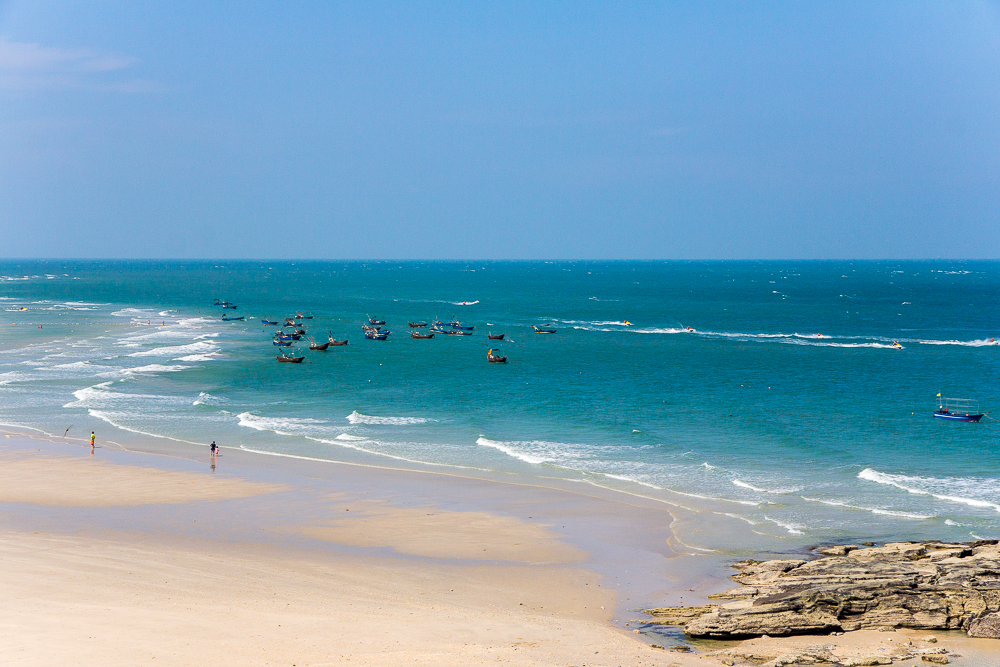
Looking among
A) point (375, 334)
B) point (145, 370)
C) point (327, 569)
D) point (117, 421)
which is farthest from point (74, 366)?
point (327, 569)

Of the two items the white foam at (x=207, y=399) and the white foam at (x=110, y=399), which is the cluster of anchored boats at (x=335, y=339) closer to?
the white foam at (x=207, y=399)

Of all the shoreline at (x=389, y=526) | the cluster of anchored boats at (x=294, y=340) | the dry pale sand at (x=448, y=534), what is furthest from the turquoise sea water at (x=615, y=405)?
the dry pale sand at (x=448, y=534)

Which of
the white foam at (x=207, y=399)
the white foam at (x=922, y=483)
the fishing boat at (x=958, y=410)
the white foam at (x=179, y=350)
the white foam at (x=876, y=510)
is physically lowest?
the white foam at (x=876, y=510)

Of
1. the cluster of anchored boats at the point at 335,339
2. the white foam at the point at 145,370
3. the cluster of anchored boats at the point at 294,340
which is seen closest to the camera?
the white foam at the point at 145,370

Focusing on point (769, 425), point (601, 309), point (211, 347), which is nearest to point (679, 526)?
point (769, 425)

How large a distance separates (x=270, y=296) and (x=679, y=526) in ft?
575

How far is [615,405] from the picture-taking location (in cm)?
5688

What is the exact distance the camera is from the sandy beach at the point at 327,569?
63.9 feet

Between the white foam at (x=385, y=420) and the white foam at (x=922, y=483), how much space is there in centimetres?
2547

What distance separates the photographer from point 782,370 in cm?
7394

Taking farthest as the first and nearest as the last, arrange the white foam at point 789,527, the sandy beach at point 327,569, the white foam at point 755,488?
the white foam at point 755,488 < the white foam at point 789,527 < the sandy beach at point 327,569

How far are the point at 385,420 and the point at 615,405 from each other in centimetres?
1554

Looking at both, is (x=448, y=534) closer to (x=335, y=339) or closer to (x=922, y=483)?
(x=922, y=483)

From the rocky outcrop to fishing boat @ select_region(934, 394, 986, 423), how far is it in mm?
29023
